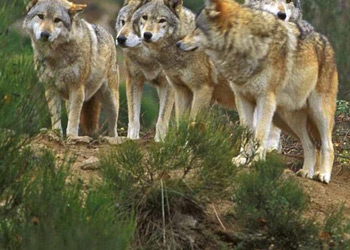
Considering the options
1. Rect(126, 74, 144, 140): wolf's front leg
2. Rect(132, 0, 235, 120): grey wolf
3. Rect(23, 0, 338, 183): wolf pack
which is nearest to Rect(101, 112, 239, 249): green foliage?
Rect(23, 0, 338, 183): wolf pack

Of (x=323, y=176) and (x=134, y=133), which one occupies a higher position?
(x=323, y=176)

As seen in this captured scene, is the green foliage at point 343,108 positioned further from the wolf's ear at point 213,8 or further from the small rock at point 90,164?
the small rock at point 90,164

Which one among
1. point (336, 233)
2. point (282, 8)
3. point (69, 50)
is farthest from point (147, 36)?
point (336, 233)

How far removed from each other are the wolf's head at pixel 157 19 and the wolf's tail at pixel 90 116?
5.42 ft

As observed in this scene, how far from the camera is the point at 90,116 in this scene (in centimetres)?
1404

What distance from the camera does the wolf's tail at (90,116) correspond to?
46.0ft

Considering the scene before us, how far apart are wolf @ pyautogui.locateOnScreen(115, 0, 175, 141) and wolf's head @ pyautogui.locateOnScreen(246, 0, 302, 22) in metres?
1.31

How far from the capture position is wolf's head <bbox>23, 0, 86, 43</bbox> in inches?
498

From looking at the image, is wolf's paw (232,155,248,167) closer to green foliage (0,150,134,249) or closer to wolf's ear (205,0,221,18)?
wolf's ear (205,0,221,18)

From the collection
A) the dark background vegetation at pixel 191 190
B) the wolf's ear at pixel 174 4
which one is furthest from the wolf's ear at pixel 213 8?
the wolf's ear at pixel 174 4

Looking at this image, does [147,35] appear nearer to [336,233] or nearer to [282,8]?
[282,8]

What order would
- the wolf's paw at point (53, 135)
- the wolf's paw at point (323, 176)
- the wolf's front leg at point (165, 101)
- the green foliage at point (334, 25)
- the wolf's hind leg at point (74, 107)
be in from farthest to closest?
the green foliage at point (334, 25) → the wolf's front leg at point (165, 101) → the wolf's hind leg at point (74, 107) → the wolf's paw at point (53, 135) → the wolf's paw at point (323, 176)

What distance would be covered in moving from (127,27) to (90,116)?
161 cm

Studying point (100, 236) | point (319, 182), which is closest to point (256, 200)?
point (319, 182)
